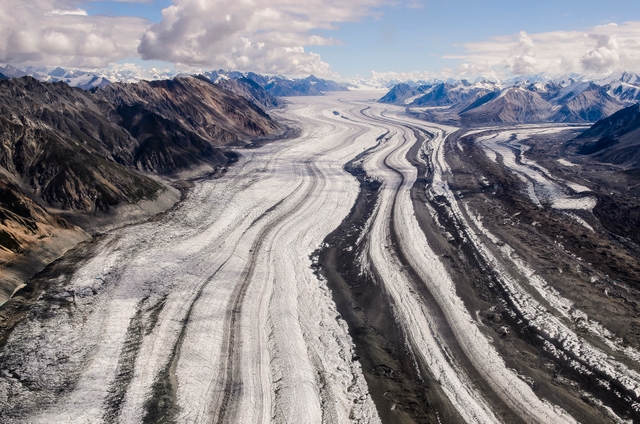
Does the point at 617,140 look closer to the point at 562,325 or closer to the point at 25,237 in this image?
the point at 562,325

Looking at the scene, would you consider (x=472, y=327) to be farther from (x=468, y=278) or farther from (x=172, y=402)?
(x=172, y=402)

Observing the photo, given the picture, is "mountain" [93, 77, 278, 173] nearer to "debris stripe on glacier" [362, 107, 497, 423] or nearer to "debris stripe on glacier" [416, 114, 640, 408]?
"debris stripe on glacier" [362, 107, 497, 423]

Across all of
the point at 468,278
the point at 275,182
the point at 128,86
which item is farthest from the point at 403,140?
the point at 468,278

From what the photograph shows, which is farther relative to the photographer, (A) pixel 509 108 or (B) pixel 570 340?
(A) pixel 509 108

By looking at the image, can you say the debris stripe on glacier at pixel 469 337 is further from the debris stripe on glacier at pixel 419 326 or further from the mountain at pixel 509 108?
the mountain at pixel 509 108

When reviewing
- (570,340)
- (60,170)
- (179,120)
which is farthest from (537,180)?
(179,120)

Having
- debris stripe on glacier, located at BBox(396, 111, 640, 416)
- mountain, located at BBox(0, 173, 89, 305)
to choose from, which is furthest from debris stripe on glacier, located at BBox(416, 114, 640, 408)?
mountain, located at BBox(0, 173, 89, 305)
